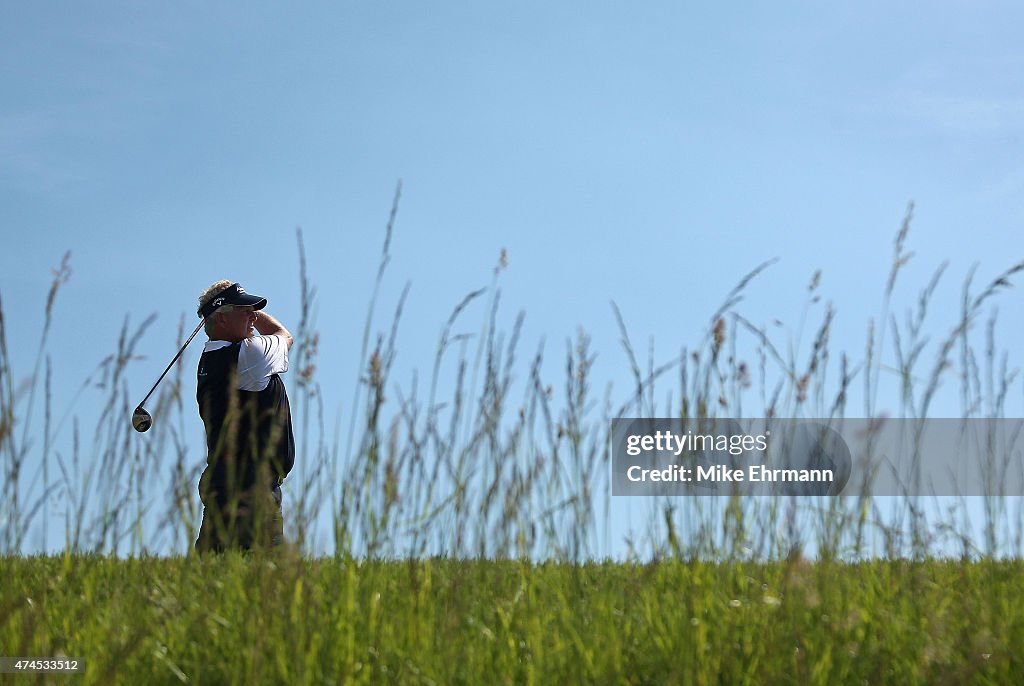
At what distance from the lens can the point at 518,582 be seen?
11.7ft

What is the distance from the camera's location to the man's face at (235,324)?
5.38 meters

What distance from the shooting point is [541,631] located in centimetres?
262

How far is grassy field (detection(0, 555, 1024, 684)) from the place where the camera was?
2.27 m

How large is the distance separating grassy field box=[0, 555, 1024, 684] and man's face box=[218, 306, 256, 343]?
249 cm

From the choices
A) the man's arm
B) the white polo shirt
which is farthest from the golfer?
the man's arm

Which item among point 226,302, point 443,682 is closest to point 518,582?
point 443,682

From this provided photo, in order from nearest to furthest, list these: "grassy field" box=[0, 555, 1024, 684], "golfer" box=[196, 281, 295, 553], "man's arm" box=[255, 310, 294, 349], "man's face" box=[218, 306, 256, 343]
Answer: "grassy field" box=[0, 555, 1024, 684] < "golfer" box=[196, 281, 295, 553] < "man's face" box=[218, 306, 256, 343] < "man's arm" box=[255, 310, 294, 349]

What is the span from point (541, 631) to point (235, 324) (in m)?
3.42

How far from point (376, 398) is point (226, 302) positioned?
2858mm

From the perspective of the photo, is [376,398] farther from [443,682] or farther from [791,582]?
[791,582]

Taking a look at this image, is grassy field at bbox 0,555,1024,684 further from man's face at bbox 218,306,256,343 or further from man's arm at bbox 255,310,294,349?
man's arm at bbox 255,310,294,349

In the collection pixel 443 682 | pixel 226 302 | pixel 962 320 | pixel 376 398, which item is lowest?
pixel 443 682

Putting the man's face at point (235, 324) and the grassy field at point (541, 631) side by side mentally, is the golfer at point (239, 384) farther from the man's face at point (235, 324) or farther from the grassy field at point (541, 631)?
the grassy field at point (541, 631)

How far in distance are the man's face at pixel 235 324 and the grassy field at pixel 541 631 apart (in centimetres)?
249
